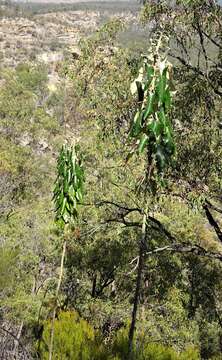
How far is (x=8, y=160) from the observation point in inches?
1078

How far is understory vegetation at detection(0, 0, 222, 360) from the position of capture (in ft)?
16.3

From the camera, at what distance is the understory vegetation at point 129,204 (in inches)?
196

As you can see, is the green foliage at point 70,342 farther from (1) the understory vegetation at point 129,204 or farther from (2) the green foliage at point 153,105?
(2) the green foliage at point 153,105

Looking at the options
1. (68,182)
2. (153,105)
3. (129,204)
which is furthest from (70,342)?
(153,105)

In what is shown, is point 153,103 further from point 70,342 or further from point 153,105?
point 70,342

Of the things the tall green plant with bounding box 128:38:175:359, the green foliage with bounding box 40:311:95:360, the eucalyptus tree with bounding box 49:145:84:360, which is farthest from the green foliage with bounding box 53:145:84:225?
the green foliage with bounding box 40:311:95:360

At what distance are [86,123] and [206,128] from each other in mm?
2385

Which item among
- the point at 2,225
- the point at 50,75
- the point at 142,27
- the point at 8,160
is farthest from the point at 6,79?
the point at 142,27

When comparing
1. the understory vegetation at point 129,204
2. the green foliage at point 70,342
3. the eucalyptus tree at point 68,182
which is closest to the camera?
the understory vegetation at point 129,204

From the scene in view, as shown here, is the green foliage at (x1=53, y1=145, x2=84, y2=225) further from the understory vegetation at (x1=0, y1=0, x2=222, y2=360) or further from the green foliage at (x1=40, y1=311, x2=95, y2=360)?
the green foliage at (x1=40, y1=311, x2=95, y2=360)

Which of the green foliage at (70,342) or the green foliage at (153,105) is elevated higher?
the green foliage at (153,105)

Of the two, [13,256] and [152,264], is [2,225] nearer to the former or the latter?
[13,256]

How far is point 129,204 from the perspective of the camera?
11.2 metres

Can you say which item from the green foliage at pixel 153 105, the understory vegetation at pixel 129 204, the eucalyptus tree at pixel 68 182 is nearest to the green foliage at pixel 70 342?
the understory vegetation at pixel 129 204
